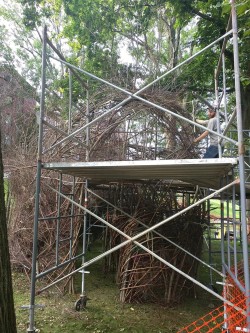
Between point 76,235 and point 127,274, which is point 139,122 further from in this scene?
point 127,274

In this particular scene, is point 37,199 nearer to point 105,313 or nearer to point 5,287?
point 5,287

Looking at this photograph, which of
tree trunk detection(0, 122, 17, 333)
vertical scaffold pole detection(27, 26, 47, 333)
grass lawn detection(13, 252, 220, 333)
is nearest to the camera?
tree trunk detection(0, 122, 17, 333)

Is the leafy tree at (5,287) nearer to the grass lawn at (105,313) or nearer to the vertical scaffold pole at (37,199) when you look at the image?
the vertical scaffold pole at (37,199)

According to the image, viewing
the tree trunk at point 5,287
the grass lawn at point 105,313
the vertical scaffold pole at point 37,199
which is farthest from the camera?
the grass lawn at point 105,313

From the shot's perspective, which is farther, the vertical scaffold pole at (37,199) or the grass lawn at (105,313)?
the grass lawn at (105,313)

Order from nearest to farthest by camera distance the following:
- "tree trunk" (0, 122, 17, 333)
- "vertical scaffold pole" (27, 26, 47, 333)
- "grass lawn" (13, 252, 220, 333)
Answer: "tree trunk" (0, 122, 17, 333) → "vertical scaffold pole" (27, 26, 47, 333) → "grass lawn" (13, 252, 220, 333)

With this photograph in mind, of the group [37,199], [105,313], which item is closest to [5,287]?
[37,199]

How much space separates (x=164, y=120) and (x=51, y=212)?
340 cm

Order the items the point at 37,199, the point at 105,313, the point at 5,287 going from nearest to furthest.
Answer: the point at 5,287
the point at 37,199
the point at 105,313

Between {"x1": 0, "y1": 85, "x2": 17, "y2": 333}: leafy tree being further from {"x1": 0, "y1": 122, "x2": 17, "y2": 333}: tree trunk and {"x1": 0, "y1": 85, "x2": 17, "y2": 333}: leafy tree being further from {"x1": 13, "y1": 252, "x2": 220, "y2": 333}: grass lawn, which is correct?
{"x1": 13, "y1": 252, "x2": 220, "y2": 333}: grass lawn

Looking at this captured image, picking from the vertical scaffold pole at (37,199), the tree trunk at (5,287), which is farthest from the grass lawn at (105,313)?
the tree trunk at (5,287)

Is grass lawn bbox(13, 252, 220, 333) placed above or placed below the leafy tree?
below

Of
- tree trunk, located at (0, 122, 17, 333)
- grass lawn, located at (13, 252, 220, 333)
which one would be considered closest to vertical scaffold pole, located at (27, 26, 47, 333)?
grass lawn, located at (13, 252, 220, 333)

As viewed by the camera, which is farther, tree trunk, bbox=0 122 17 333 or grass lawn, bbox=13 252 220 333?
grass lawn, bbox=13 252 220 333
